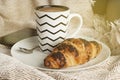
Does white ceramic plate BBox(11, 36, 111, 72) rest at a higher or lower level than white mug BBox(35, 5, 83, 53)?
lower

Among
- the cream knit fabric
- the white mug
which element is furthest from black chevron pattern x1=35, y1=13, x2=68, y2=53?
the cream knit fabric

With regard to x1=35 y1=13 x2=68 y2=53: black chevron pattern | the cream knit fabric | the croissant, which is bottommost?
the cream knit fabric

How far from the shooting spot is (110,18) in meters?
0.78

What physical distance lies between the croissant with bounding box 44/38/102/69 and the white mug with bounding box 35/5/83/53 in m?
0.05

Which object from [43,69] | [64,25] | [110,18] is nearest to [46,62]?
[43,69]

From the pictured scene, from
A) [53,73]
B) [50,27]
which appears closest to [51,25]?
[50,27]

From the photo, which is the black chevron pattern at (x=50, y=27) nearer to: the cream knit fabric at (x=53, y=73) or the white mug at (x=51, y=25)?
the white mug at (x=51, y=25)

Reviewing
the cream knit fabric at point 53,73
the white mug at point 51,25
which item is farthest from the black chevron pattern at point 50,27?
the cream knit fabric at point 53,73

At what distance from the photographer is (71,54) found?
541mm

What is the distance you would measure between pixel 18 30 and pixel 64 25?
0.17 metres

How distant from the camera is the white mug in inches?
23.1

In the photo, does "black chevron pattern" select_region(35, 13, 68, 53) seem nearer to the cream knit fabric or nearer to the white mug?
the white mug

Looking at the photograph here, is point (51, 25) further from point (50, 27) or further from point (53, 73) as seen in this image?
point (53, 73)

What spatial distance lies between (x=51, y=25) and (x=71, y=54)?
0.09 m
